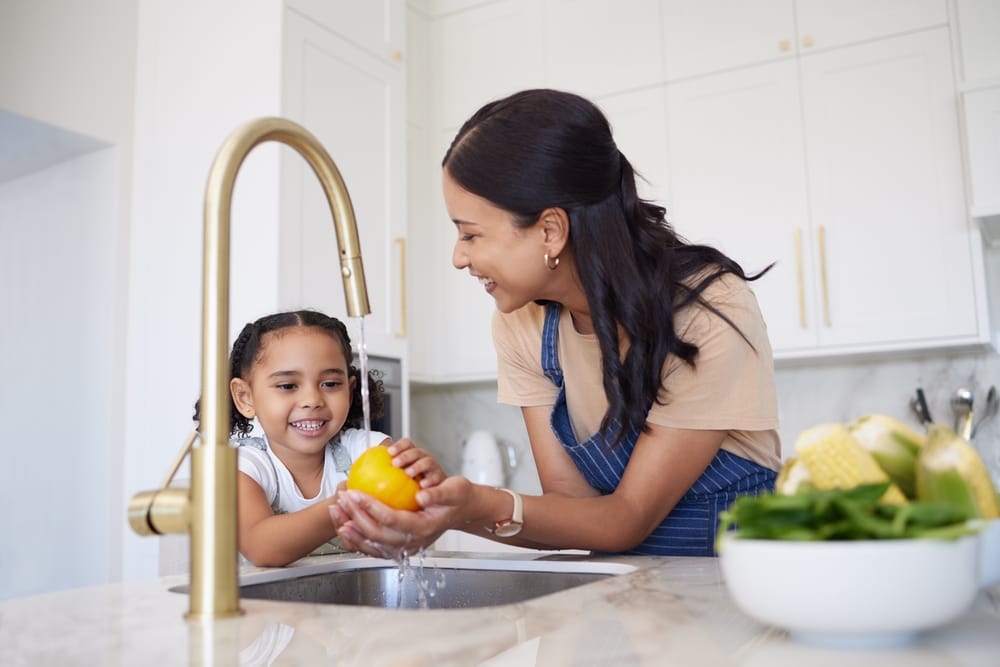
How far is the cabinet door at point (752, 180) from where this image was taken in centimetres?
267

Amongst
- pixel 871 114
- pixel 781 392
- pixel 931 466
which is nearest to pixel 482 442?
pixel 781 392

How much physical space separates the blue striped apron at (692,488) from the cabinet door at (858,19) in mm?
1790

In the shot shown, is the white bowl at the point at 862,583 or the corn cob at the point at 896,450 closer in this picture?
the white bowl at the point at 862,583

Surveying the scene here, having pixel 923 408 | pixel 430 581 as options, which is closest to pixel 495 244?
pixel 430 581

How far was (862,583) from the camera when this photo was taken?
1.57ft

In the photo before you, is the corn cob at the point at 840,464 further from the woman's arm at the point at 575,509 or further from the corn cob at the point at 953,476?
the woman's arm at the point at 575,509

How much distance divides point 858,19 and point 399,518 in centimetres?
231

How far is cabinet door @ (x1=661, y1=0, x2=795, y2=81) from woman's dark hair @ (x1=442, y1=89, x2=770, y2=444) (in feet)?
5.59

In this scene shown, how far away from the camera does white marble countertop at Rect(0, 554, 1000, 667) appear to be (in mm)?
514

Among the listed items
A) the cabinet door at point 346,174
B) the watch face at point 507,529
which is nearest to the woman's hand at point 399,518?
the watch face at point 507,529

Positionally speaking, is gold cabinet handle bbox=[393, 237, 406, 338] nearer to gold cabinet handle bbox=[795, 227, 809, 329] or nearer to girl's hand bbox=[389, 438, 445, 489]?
gold cabinet handle bbox=[795, 227, 809, 329]

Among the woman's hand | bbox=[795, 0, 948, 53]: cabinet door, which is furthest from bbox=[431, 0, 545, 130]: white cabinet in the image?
the woman's hand

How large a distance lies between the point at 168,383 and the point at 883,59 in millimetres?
2169

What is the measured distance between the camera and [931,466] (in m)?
0.56
